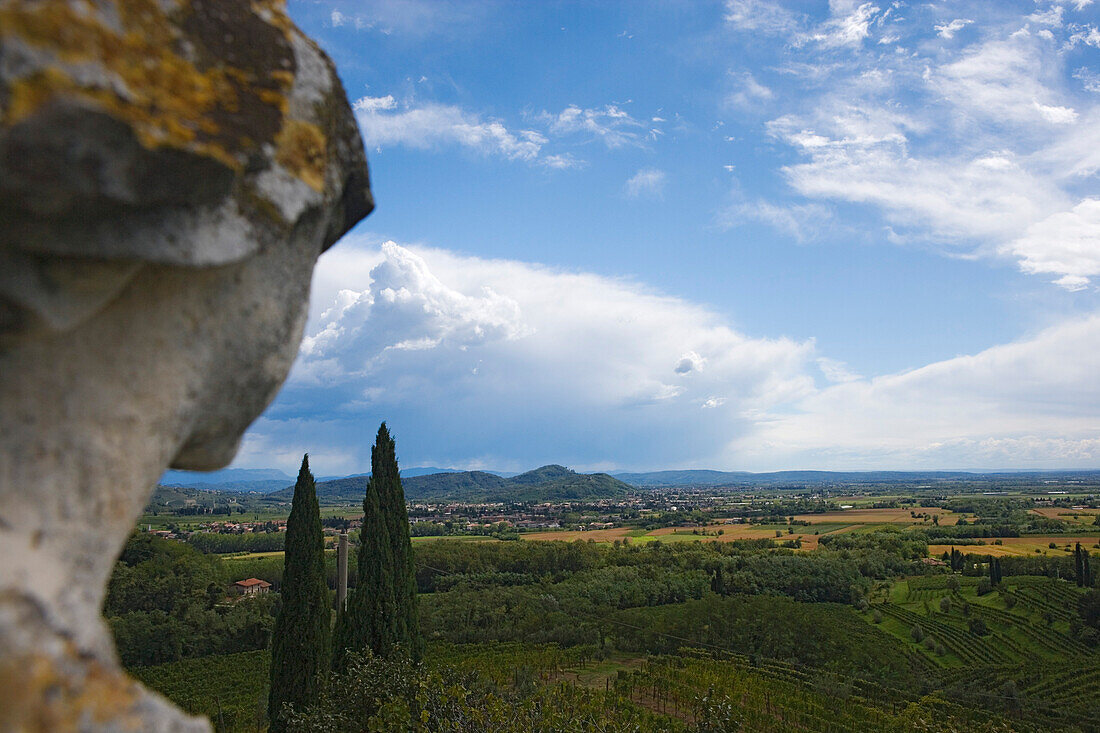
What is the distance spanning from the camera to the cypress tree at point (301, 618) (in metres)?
23.2

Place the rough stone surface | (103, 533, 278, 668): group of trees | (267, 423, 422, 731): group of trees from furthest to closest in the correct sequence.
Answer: (103, 533, 278, 668): group of trees
(267, 423, 422, 731): group of trees
the rough stone surface

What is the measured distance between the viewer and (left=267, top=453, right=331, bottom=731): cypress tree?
23172 millimetres

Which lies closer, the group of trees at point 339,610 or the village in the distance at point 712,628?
the group of trees at point 339,610

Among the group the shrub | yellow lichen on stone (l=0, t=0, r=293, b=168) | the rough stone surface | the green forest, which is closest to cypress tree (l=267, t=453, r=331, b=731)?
the green forest

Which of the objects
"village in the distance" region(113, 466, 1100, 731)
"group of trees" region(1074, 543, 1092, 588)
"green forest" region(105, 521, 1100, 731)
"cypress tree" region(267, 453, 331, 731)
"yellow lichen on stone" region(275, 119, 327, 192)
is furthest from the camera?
"group of trees" region(1074, 543, 1092, 588)

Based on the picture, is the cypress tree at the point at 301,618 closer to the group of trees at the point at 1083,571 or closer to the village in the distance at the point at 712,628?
the village in the distance at the point at 712,628

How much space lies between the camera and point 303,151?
2.81 meters

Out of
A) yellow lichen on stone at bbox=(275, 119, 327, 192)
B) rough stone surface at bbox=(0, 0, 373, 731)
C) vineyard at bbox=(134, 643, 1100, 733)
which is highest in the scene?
yellow lichen on stone at bbox=(275, 119, 327, 192)

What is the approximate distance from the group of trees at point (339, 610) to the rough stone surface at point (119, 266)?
21.8 meters

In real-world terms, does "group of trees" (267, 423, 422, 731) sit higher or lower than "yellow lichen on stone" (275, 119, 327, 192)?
lower

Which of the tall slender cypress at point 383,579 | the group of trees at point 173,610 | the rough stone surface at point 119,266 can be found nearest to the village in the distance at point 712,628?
the group of trees at point 173,610

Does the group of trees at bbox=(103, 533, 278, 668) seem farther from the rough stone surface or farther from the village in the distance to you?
the rough stone surface

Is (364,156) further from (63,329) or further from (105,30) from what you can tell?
(63,329)

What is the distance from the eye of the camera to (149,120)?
6.78ft
